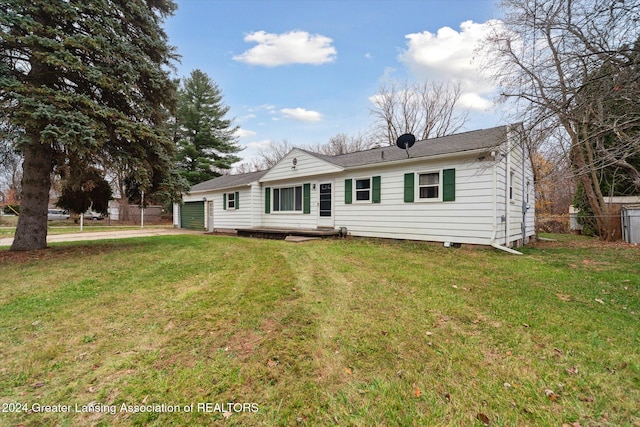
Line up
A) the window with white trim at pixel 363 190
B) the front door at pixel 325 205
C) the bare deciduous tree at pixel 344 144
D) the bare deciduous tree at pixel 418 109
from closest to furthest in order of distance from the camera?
the window with white trim at pixel 363 190
the front door at pixel 325 205
the bare deciduous tree at pixel 418 109
the bare deciduous tree at pixel 344 144

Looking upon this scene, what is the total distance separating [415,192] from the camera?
29.7ft

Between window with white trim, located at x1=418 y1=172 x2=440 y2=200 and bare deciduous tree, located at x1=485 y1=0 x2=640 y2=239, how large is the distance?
3.29 metres

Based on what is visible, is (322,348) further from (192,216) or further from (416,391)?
(192,216)

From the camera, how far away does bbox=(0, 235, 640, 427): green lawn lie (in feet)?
6.32

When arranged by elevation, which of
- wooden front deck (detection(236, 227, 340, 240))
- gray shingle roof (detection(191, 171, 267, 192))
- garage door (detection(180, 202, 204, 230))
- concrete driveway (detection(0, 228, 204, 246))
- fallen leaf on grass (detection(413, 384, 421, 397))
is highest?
gray shingle roof (detection(191, 171, 267, 192))

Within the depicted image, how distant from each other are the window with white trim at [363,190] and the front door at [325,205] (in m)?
1.26

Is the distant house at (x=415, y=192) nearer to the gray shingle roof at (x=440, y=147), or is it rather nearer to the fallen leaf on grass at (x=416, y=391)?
the gray shingle roof at (x=440, y=147)

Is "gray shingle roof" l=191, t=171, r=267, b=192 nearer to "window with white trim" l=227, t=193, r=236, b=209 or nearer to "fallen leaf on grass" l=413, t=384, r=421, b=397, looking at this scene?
"window with white trim" l=227, t=193, r=236, b=209

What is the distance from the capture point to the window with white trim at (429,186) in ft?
28.7

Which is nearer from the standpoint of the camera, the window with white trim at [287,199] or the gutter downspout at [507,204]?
the gutter downspout at [507,204]

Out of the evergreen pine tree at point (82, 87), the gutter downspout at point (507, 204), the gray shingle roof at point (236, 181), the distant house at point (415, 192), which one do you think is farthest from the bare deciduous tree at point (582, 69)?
the gray shingle roof at point (236, 181)

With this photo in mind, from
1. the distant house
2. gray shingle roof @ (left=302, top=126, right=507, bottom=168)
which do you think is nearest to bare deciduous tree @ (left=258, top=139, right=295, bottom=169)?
the distant house

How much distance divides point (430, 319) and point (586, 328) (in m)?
1.68

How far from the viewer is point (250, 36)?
44.2 ft
